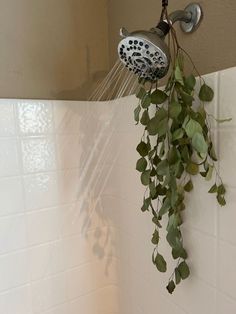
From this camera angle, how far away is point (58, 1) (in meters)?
0.77

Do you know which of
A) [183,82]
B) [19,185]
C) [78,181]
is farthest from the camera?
[78,181]

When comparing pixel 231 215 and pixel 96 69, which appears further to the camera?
pixel 96 69

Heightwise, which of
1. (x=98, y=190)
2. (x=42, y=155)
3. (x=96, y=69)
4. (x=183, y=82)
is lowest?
(x=98, y=190)

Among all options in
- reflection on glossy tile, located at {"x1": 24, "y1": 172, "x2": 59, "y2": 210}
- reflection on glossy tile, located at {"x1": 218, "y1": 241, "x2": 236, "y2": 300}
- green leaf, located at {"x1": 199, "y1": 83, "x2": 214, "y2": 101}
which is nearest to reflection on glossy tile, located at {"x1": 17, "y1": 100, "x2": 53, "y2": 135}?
reflection on glossy tile, located at {"x1": 24, "y1": 172, "x2": 59, "y2": 210}

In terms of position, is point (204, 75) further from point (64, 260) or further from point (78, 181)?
point (64, 260)

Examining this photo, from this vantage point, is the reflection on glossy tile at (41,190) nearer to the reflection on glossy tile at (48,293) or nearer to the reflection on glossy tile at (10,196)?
the reflection on glossy tile at (10,196)

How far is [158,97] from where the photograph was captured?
50cm

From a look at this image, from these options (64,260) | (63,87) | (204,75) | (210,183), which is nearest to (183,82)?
(204,75)

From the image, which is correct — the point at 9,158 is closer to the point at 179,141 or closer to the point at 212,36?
the point at 179,141

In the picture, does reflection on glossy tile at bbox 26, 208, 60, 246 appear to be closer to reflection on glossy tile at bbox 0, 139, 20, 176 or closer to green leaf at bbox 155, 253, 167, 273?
reflection on glossy tile at bbox 0, 139, 20, 176

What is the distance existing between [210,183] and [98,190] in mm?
453

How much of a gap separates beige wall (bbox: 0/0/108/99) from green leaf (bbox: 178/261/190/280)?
0.59 meters

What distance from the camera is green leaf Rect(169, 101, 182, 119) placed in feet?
1.48

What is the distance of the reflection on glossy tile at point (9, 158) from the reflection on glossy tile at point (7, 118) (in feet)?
0.08
